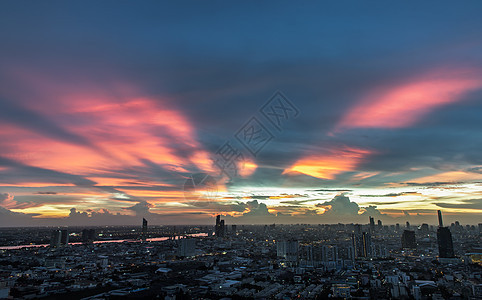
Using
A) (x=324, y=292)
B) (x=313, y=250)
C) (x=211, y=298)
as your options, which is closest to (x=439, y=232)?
(x=313, y=250)

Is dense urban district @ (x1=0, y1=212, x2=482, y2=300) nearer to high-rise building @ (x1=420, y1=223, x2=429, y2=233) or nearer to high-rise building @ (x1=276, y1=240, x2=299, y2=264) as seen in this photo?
high-rise building @ (x1=276, y1=240, x2=299, y2=264)

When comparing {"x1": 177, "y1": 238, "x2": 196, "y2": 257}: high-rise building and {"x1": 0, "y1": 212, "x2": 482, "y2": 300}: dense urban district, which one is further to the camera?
{"x1": 177, "y1": 238, "x2": 196, "y2": 257}: high-rise building

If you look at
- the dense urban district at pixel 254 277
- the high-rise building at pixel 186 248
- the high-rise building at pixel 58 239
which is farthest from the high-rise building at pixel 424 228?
the high-rise building at pixel 58 239

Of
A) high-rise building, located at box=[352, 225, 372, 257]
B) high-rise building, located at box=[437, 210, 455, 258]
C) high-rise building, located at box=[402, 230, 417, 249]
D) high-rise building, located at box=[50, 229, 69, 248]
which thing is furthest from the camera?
high-rise building, located at box=[402, 230, 417, 249]

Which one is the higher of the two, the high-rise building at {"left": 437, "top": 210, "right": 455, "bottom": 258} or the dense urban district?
the high-rise building at {"left": 437, "top": 210, "right": 455, "bottom": 258}

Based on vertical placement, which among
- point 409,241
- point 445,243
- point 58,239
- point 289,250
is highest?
point 445,243

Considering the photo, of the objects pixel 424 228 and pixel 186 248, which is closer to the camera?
pixel 186 248

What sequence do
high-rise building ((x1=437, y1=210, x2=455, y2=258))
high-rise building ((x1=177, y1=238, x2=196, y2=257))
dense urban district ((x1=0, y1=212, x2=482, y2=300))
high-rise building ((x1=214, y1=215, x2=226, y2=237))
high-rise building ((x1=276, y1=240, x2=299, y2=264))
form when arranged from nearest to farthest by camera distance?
dense urban district ((x1=0, y1=212, x2=482, y2=300)), high-rise building ((x1=437, y1=210, x2=455, y2=258)), high-rise building ((x1=276, y1=240, x2=299, y2=264)), high-rise building ((x1=177, y1=238, x2=196, y2=257)), high-rise building ((x1=214, y1=215, x2=226, y2=237))

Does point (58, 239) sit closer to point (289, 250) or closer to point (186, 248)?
point (186, 248)

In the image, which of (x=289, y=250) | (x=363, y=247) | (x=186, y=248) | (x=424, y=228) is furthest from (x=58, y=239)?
(x=424, y=228)

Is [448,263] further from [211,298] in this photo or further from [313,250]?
[211,298]

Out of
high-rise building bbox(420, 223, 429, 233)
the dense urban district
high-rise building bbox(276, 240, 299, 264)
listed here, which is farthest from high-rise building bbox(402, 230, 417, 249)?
high-rise building bbox(420, 223, 429, 233)
